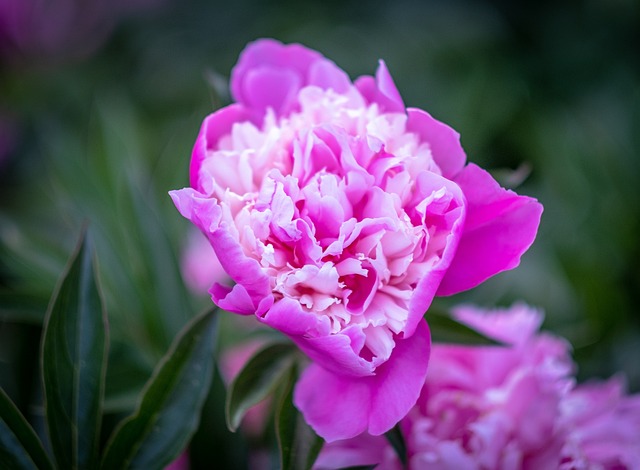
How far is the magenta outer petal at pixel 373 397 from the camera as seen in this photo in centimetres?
43

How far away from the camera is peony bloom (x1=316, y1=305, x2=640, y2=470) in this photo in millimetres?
540

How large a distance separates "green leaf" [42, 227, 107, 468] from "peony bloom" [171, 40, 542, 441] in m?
0.13

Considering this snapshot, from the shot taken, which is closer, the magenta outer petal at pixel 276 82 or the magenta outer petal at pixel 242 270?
the magenta outer petal at pixel 242 270

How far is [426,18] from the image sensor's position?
1661mm

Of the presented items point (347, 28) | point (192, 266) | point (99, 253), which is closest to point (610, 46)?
point (347, 28)

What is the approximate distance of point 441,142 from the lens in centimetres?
48

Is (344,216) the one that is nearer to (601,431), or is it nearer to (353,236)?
(353,236)

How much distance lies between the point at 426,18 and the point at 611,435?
126cm

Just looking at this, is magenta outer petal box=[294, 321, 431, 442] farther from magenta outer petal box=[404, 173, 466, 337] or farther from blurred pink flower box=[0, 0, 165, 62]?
blurred pink flower box=[0, 0, 165, 62]

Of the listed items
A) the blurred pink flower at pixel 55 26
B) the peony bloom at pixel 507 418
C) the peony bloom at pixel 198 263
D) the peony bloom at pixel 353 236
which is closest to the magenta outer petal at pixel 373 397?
the peony bloom at pixel 353 236

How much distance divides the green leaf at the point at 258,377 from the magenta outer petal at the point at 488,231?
0.14 m

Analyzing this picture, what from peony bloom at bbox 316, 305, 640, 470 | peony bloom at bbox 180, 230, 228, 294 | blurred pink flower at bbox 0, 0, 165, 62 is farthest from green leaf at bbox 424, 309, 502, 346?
blurred pink flower at bbox 0, 0, 165, 62

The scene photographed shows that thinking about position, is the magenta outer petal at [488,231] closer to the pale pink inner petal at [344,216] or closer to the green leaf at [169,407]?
the pale pink inner petal at [344,216]

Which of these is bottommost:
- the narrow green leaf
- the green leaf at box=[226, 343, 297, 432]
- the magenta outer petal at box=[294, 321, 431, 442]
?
the narrow green leaf
